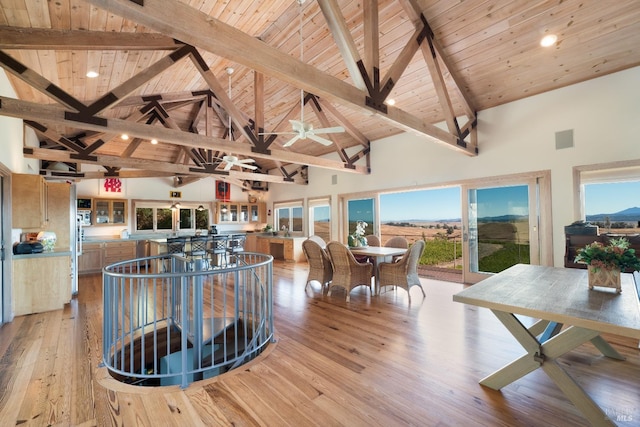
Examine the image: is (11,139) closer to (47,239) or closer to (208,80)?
(47,239)

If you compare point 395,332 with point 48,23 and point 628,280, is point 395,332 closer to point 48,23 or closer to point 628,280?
point 628,280

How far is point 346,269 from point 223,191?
24.3 ft

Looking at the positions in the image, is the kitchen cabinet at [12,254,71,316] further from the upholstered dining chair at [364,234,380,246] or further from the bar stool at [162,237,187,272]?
the upholstered dining chair at [364,234,380,246]

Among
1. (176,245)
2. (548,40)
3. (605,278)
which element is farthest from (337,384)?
(548,40)

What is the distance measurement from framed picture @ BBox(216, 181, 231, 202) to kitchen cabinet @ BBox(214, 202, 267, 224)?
0.21 meters

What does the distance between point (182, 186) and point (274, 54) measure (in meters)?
8.41

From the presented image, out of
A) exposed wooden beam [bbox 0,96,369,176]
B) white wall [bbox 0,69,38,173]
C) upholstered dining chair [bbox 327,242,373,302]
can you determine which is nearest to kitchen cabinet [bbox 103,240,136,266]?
white wall [bbox 0,69,38,173]

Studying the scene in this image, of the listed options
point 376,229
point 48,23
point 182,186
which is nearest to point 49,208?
point 48,23

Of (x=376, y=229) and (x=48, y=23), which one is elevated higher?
(x=48, y=23)

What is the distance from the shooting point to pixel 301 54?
15.0 feet

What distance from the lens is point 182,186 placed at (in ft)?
31.6

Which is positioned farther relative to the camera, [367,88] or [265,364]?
[367,88]

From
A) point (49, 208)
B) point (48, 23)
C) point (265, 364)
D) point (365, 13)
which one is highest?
point (365, 13)

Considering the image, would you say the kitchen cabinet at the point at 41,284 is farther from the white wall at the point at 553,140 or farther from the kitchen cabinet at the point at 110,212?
the white wall at the point at 553,140
